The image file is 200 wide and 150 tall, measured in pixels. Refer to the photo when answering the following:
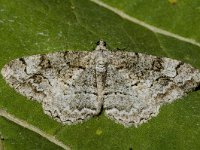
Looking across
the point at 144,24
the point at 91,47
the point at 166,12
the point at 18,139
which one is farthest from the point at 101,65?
the point at 18,139

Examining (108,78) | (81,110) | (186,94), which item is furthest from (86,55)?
(186,94)

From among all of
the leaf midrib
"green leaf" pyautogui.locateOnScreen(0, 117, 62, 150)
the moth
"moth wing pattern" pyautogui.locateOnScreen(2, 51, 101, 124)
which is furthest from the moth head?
"green leaf" pyautogui.locateOnScreen(0, 117, 62, 150)

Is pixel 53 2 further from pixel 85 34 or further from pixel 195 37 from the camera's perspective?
pixel 195 37

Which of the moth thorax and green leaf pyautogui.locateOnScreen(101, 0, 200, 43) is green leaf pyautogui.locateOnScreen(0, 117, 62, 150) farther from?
green leaf pyautogui.locateOnScreen(101, 0, 200, 43)

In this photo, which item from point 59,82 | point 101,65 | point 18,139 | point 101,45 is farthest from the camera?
point 101,65

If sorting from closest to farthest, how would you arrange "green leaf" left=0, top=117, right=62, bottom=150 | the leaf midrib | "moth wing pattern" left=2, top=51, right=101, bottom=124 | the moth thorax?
"green leaf" left=0, top=117, right=62, bottom=150, "moth wing pattern" left=2, top=51, right=101, bottom=124, the leaf midrib, the moth thorax

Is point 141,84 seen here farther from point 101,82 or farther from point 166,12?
point 166,12
